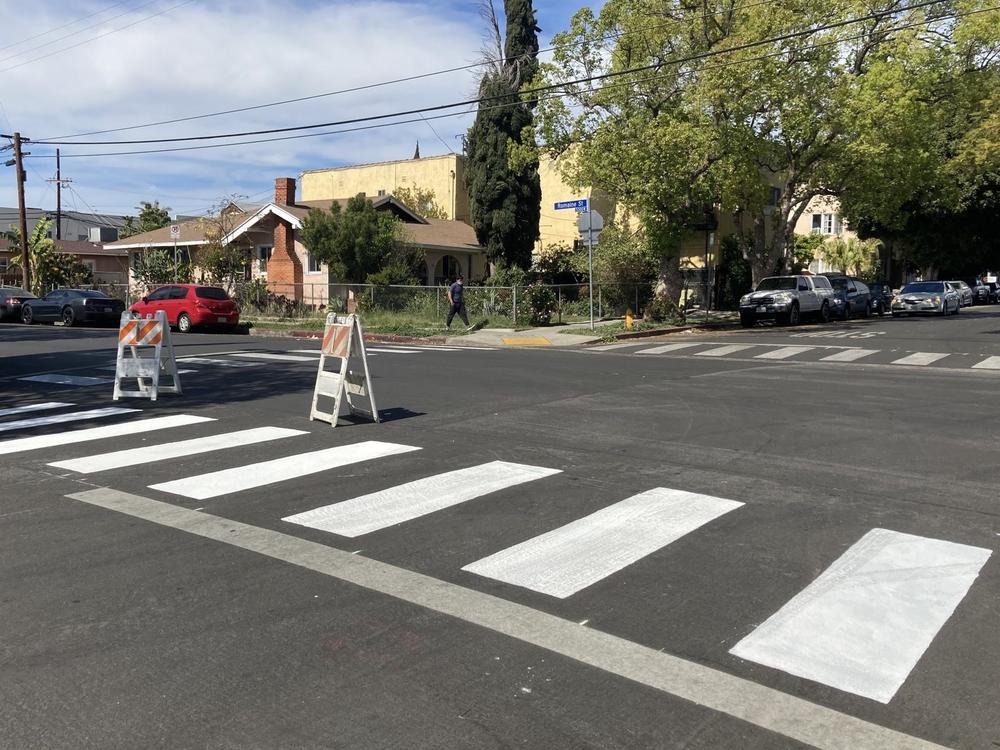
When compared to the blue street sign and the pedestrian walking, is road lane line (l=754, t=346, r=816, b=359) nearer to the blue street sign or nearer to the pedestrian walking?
the blue street sign

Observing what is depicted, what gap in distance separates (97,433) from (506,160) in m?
26.4

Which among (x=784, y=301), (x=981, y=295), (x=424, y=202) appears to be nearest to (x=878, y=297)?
(x=784, y=301)

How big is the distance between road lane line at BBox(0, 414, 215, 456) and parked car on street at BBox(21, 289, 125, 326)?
23.2m

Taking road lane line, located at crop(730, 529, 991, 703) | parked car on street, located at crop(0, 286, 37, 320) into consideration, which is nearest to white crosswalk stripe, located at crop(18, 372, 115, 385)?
road lane line, located at crop(730, 529, 991, 703)

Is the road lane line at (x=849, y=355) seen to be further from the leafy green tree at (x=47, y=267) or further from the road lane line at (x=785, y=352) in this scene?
the leafy green tree at (x=47, y=267)

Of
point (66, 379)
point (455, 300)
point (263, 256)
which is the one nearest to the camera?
point (66, 379)

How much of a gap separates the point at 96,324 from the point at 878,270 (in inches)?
1751

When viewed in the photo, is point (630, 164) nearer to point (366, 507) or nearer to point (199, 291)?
point (199, 291)

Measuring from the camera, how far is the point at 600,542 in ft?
18.8

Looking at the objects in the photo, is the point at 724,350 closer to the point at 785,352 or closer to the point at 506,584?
the point at 785,352

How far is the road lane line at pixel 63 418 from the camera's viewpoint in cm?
1002

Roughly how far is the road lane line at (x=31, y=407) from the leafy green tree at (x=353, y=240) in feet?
64.9

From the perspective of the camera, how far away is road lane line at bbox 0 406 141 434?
32.9ft

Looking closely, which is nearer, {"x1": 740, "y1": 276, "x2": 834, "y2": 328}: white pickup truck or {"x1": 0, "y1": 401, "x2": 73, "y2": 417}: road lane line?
{"x1": 0, "y1": 401, "x2": 73, "y2": 417}: road lane line
